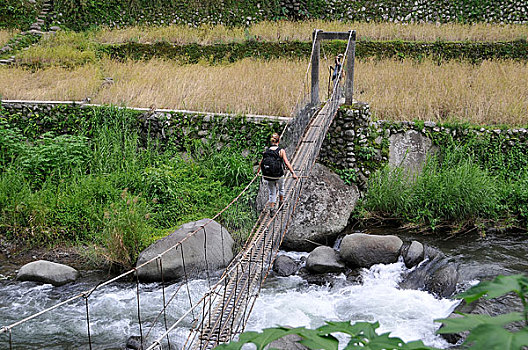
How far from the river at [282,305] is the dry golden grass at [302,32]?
8415mm

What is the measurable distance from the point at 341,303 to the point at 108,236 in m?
3.37

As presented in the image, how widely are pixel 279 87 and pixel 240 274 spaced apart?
6361mm

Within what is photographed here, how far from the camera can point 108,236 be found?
7117 millimetres

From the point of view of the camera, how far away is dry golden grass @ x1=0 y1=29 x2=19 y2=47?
1406cm

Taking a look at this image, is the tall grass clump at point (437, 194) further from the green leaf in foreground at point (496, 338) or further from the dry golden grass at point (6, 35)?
the dry golden grass at point (6, 35)

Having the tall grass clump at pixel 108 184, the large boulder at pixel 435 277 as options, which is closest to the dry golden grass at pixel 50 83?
the tall grass clump at pixel 108 184

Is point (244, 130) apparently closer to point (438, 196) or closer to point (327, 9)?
point (438, 196)

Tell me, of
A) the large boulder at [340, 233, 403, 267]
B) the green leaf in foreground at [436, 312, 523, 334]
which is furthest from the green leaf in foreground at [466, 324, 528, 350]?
the large boulder at [340, 233, 403, 267]

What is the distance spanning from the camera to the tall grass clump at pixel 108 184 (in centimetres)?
762

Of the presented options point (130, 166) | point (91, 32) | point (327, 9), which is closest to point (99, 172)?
point (130, 166)

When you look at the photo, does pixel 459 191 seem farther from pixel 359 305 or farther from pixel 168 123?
pixel 168 123

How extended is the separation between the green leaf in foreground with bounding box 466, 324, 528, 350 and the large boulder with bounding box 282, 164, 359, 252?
670 centimetres

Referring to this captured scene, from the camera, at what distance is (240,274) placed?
184 inches

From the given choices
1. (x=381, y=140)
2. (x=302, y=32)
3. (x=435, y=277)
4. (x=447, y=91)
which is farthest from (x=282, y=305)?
(x=302, y=32)
